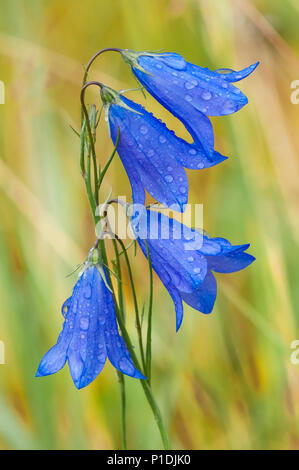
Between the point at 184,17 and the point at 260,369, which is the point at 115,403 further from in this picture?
the point at 184,17

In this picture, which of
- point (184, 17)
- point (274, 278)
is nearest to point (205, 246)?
point (274, 278)

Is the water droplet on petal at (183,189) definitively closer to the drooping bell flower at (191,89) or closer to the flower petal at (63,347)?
the drooping bell flower at (191,89)

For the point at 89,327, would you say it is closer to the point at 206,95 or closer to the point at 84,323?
the point at 84,323

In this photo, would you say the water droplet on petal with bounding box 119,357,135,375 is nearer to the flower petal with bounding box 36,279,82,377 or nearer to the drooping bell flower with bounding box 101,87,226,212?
the flower petal with bounding box 36,279,82,377

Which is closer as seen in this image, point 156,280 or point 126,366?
point 126,366

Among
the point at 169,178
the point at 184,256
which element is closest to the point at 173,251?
the point at 184,256

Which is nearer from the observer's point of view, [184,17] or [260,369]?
[260,369]

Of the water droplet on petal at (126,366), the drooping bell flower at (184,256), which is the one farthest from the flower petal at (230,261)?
the water droplet on petal at (126,366)
